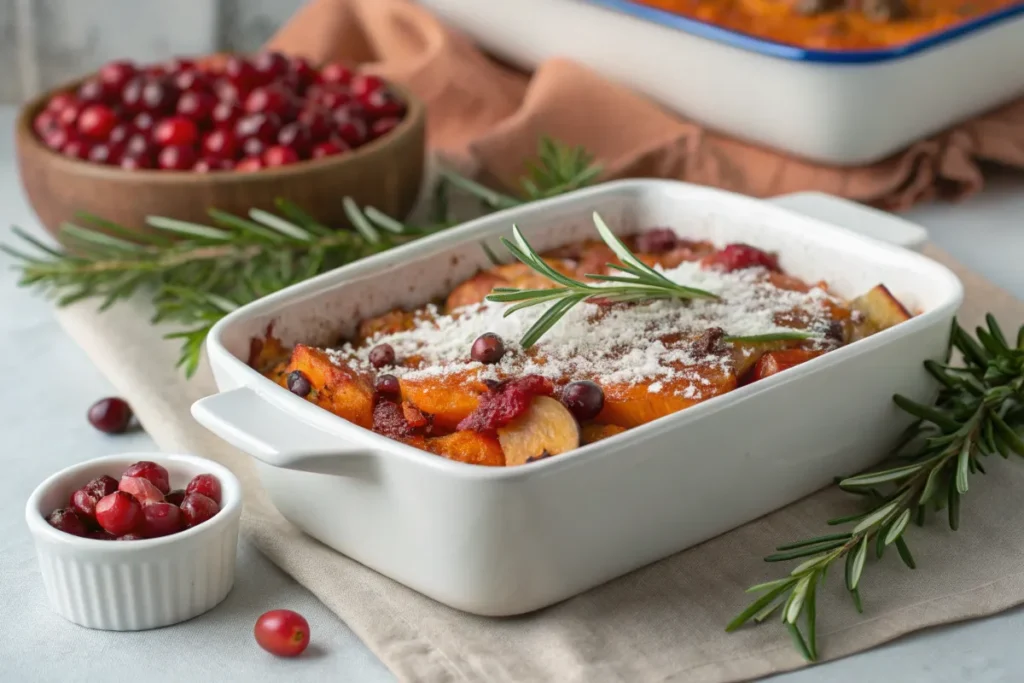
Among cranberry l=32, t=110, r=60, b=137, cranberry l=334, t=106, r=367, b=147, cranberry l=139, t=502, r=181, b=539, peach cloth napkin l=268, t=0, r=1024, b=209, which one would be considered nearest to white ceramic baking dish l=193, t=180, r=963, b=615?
cranberry l=139, t=502, r=181, b=539

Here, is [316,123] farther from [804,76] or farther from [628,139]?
[804,76]

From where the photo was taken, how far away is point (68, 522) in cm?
146

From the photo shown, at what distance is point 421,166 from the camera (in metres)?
2.49

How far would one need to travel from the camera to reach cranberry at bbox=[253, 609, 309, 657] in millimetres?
1411

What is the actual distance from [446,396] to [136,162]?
3.37ft

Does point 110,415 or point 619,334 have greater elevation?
point 619,334

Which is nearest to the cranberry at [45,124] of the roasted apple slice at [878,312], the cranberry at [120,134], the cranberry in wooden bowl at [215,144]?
the cranberry in wooden bowl at [215,144]

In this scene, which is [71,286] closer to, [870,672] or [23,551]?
[23,551]

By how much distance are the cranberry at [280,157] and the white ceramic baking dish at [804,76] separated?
80 centimetres

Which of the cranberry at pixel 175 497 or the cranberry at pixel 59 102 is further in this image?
the cranberry at pixel 59 102

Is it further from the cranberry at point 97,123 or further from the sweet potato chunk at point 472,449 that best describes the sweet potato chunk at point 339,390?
the cranberry at point 97,123

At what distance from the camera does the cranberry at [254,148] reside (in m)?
2.32

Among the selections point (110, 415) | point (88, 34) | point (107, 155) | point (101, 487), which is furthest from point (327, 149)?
point (88, 34)

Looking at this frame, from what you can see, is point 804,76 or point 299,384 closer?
point 299,384
